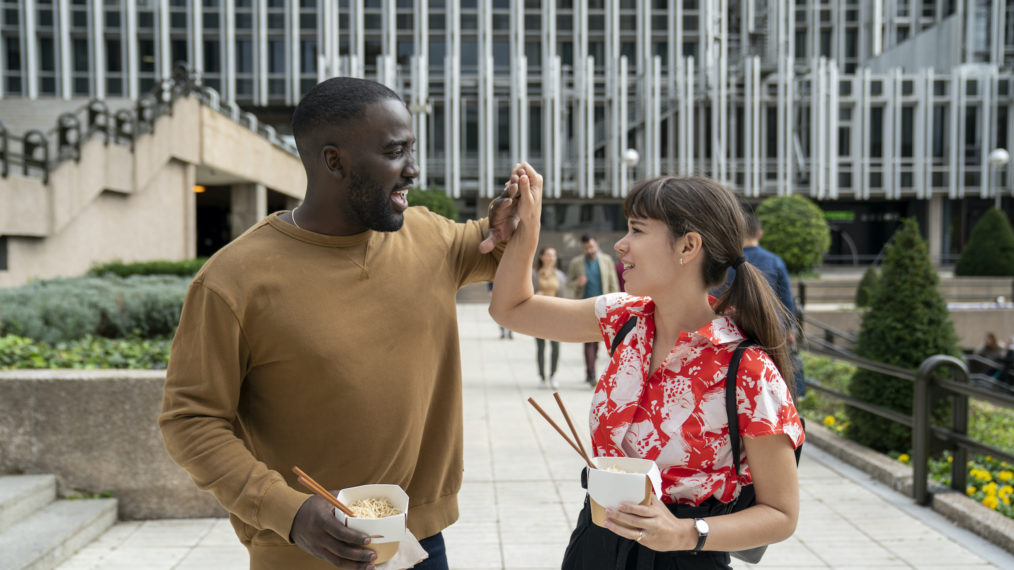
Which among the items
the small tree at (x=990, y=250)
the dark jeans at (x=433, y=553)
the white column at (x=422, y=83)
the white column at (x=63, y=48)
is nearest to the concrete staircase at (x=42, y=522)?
the dark jeans at (x=433, y=553)

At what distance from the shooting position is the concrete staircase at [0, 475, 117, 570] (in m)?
4.50

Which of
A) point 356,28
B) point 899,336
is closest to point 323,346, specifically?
point 899,336

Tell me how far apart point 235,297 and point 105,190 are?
15266 mm

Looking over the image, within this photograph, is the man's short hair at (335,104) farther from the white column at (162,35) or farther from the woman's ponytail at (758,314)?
the white column at (162,35)

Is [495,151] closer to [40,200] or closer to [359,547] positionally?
[40,200]

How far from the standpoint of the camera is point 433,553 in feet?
7.30

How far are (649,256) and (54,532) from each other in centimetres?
416

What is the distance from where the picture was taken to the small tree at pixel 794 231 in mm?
24812

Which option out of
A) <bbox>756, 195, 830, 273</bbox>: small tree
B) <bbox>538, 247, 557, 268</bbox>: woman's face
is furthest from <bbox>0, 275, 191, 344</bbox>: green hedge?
<bbox>756, 195, 830, 273</bbox>: small tree

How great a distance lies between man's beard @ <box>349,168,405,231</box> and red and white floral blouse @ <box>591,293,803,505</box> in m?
0.71

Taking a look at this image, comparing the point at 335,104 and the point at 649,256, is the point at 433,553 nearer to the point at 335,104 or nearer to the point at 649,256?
the point at 649,256

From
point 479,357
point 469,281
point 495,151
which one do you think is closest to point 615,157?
point 495,151

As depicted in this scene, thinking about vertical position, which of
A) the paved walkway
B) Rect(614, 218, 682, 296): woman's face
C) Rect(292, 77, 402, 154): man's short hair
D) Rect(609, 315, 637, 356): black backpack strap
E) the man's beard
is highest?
Rect(292, 77, 402, 154): man's short hair

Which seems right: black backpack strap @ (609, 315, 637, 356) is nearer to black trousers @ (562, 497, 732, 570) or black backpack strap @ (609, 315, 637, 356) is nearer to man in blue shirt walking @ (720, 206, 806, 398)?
black trousers @ (562, 497, 732, 570)
